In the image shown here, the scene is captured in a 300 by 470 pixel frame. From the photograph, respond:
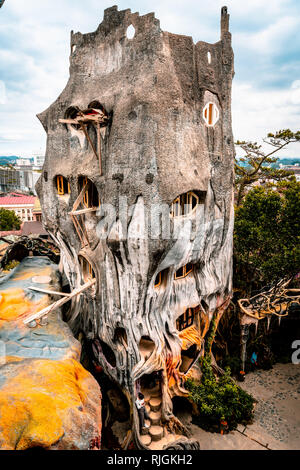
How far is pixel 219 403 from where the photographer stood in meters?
14.1

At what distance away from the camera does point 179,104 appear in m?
11.7

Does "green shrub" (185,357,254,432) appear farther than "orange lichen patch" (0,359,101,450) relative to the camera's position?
Yes

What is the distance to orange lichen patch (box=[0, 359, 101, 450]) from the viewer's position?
22.7 ft

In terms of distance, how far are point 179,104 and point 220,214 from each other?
18.8ft

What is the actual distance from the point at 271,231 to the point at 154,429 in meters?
11.7

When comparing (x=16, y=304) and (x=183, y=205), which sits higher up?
(x=183, y=205)

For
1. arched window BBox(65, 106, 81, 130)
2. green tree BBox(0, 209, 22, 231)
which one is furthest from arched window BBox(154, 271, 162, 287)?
green tree BBox(0, 209, 22, 231)

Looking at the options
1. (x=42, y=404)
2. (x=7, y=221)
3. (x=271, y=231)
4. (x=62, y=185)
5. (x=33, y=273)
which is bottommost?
(x=42, y=404)

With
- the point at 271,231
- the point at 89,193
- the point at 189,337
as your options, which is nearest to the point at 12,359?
the point at 89,193

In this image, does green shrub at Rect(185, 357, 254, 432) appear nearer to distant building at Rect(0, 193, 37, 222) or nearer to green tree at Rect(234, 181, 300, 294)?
green tree at Rect(234, 181, 300, 294)

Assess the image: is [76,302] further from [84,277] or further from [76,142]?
[76,142]

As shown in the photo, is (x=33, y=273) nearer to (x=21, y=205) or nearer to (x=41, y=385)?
(x=41, y=385)

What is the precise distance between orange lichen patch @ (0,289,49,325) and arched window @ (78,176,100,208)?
477cm
